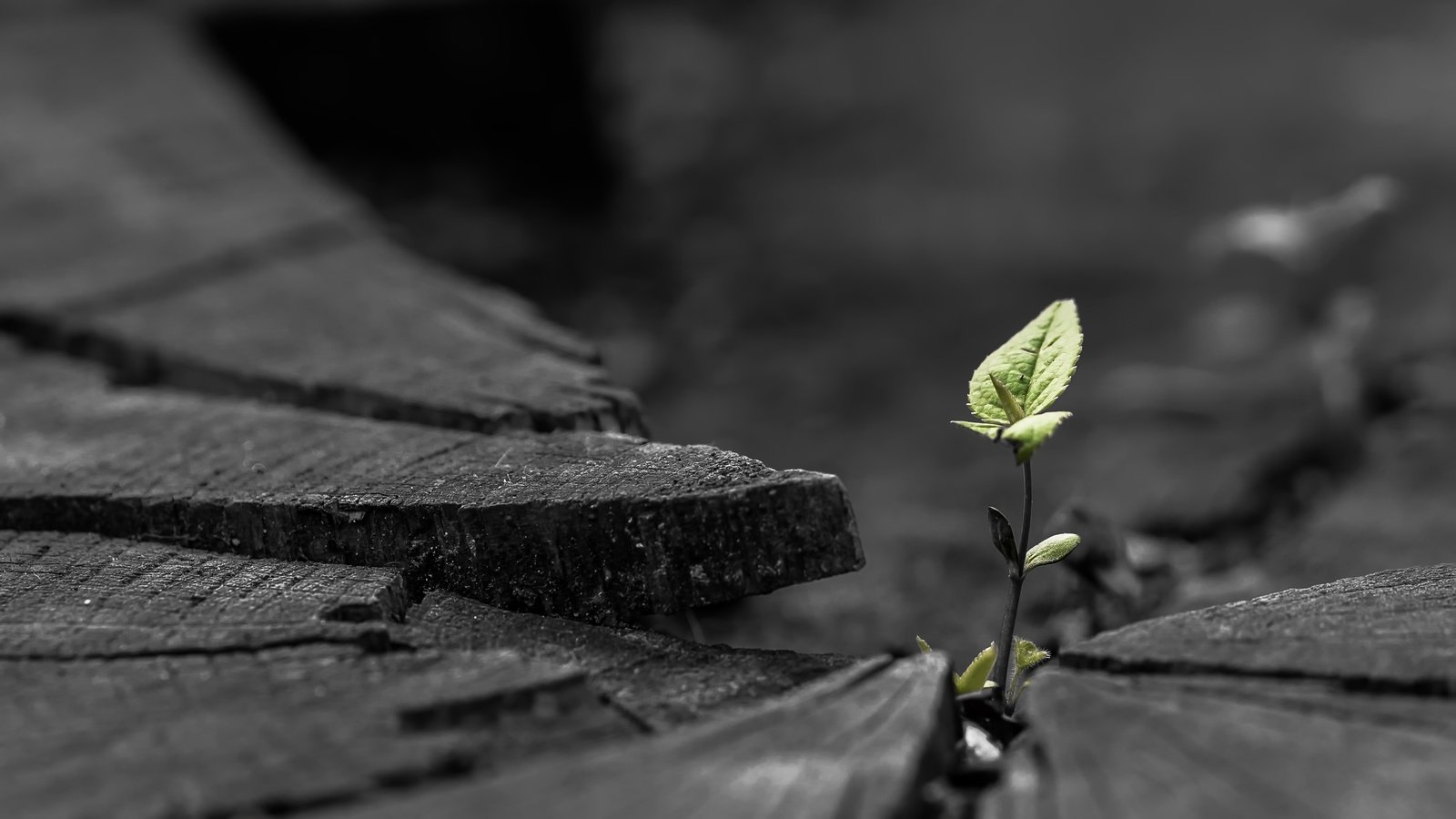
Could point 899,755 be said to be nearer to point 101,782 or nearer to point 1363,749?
point 1363,749

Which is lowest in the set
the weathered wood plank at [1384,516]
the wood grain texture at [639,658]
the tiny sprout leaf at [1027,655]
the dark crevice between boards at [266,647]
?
the weathered wood plank at [1384,516]

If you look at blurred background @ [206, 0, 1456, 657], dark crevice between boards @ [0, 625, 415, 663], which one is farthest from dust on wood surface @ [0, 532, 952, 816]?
blurred background @ [206, 0, 1456, 657]

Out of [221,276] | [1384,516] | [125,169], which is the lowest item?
[1384,516]

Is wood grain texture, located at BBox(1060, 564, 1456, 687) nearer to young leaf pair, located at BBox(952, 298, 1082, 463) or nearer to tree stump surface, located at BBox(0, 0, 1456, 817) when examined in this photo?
tree stump surface, located at BBox(0, 0, 1456, 817)

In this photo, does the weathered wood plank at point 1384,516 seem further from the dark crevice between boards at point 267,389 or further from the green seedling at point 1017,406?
the dark crevice between boards at point 267,389

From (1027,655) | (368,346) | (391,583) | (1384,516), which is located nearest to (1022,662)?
(1027,655)

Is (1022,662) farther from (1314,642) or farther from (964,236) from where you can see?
(964,236)

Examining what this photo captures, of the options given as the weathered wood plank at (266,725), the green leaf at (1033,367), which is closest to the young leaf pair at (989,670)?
the green leaf at (1033,367)
